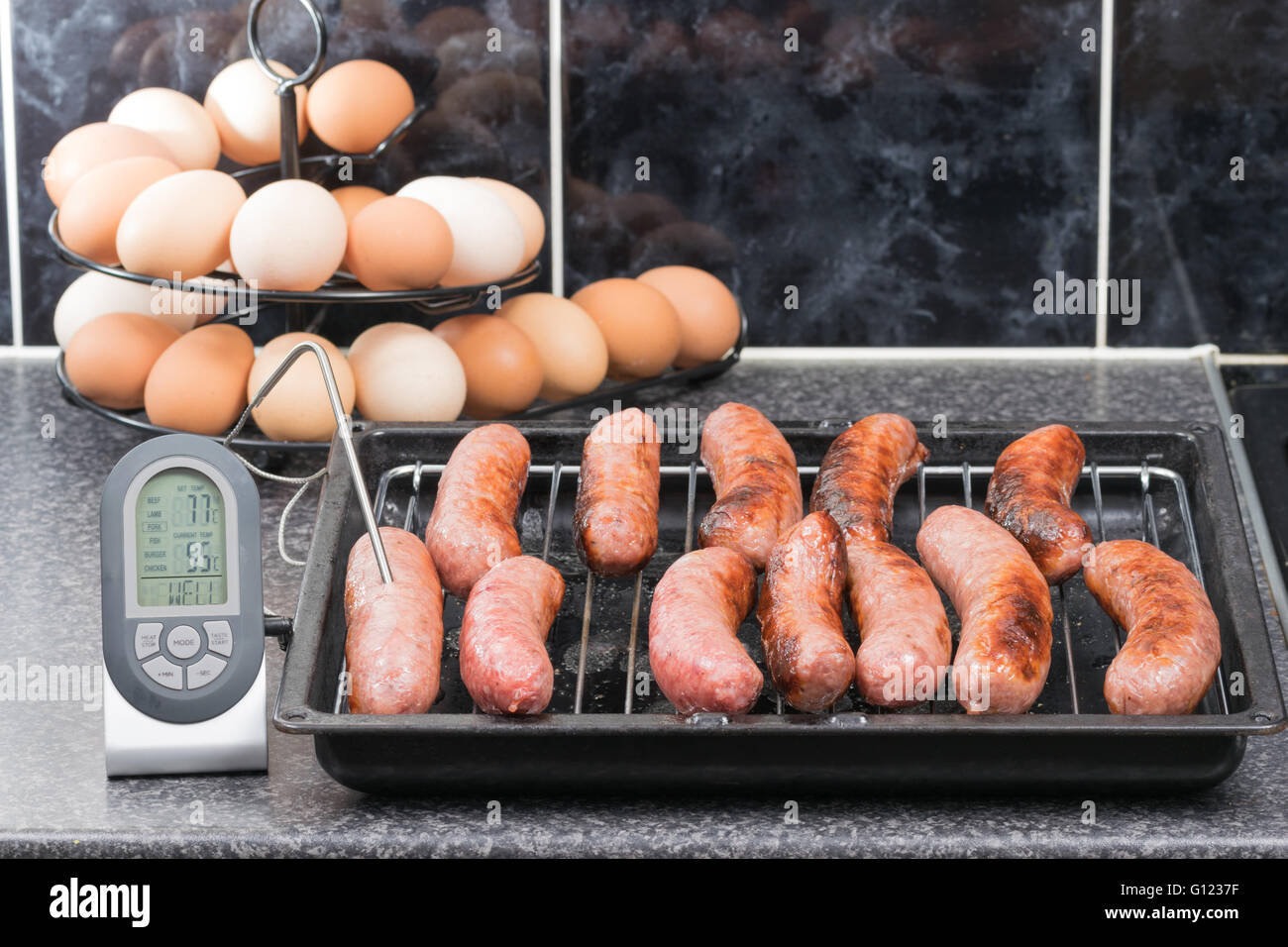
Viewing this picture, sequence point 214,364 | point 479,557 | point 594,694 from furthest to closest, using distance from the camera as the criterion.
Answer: point 214,364, point 479,557, point 594,694

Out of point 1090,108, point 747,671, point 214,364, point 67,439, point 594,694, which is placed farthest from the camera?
point 1090,108

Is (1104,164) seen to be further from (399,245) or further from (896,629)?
(896,629)

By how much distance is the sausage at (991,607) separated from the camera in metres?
1.25

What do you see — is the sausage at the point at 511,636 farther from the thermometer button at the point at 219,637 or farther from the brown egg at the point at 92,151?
the brown egg at the point at 92,151

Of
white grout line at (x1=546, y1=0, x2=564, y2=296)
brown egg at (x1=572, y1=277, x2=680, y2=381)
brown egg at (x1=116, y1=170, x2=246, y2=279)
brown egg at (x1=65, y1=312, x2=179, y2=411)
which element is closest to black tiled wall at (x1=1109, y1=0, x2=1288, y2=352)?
brown egg at (x1=572, y1=277, x2=680, y2=381)

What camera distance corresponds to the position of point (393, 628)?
1.33 metres

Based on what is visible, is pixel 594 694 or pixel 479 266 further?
pixel 479 266

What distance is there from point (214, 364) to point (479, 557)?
0.63 m

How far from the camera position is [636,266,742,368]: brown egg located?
7.52ft

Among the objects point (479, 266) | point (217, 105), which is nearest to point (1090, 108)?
point (479, 266)

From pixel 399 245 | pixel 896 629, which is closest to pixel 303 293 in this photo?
pixel 399 245

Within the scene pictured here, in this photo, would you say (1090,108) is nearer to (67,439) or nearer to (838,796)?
(838,796)
